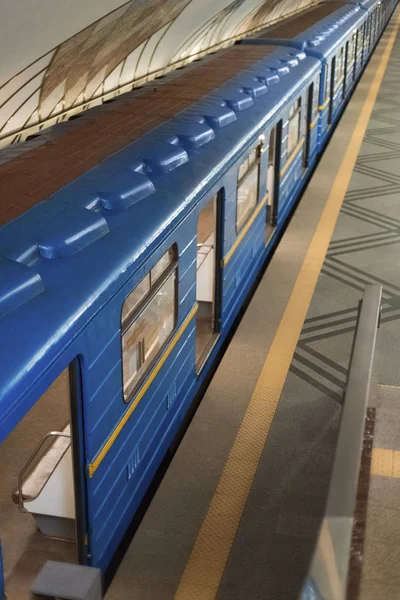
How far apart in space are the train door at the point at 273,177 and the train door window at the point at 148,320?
3450 mm

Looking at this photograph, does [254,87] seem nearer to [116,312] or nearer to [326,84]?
[116,312]

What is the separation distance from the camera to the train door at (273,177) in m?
7.62

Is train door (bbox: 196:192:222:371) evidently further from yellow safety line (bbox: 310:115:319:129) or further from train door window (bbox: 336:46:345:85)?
train door window (bbox: 336:46:345:85)

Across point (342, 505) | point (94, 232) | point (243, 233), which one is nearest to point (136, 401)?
point (94, 232)

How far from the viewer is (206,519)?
3891mm

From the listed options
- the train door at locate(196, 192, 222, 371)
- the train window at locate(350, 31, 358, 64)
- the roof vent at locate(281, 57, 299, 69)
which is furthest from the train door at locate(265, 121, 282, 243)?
the train window at locate(350, 31, 358, 64)

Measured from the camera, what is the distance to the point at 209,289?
6.07 metres

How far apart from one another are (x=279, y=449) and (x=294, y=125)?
5122mm

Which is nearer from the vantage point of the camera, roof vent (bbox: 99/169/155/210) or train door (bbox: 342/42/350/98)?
roof vent (bbox: 99/169/155/210)

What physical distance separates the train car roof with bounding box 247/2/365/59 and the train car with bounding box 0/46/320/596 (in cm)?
484

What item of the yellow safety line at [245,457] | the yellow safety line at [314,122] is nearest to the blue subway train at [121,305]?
the yellow safety line at [245,457]

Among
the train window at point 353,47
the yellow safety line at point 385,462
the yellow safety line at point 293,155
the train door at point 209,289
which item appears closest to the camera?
the yellow safety line at point 385,462

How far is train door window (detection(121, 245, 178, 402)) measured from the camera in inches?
147

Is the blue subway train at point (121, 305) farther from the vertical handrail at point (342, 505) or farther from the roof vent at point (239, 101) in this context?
the vertical handrail at point (342, 505)
